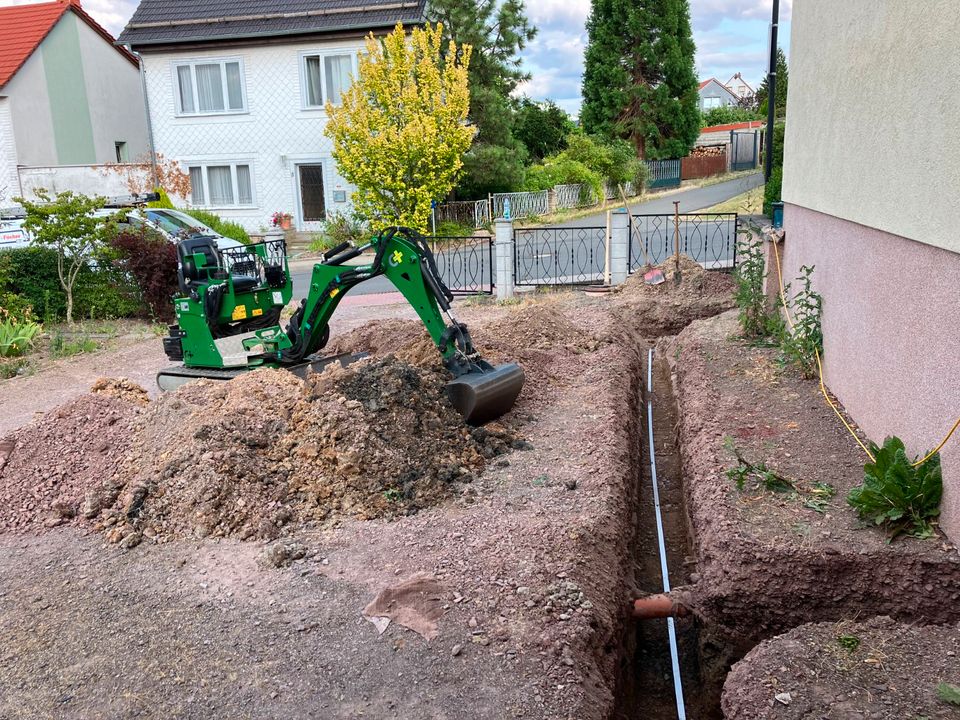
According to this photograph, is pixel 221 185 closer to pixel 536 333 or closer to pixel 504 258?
pixel 504 258

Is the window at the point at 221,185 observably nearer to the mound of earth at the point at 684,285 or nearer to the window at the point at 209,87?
the window at the point at 209,87

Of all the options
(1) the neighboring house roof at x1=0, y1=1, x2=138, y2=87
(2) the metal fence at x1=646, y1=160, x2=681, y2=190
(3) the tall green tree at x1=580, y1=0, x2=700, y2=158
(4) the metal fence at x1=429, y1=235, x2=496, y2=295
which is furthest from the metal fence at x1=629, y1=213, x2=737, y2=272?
(3) the tall green tree at x1=580, y1=0, x2=700, y2=158

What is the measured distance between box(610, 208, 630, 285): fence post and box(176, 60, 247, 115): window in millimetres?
14219

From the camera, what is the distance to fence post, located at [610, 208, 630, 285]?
1570 centimetres

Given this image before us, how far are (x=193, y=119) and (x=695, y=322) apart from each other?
734 inches

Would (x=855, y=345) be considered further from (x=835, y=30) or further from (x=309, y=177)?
(x=309, y=177)

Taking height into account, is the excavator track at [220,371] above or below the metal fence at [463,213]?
below

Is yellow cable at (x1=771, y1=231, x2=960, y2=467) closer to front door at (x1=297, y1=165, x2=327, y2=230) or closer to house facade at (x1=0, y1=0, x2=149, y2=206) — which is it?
front door at (x1=297, y1=165, x2=327, y2=230)

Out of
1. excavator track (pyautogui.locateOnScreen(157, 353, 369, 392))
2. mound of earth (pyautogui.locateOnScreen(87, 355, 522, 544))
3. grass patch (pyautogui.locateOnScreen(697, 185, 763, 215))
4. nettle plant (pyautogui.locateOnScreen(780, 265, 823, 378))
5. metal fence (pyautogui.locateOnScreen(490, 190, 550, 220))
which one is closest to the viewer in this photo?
mound of earth (pyautogui.locateOnScreen(87, 355, 522, 544))

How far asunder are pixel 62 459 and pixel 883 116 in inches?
298

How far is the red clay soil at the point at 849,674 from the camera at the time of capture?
159 inches

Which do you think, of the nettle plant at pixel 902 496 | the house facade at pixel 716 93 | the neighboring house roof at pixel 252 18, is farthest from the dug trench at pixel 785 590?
the house facade at pixel 716 93

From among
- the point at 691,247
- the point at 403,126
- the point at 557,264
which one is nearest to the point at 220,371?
the point at 557,264

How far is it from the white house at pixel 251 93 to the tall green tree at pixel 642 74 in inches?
853
